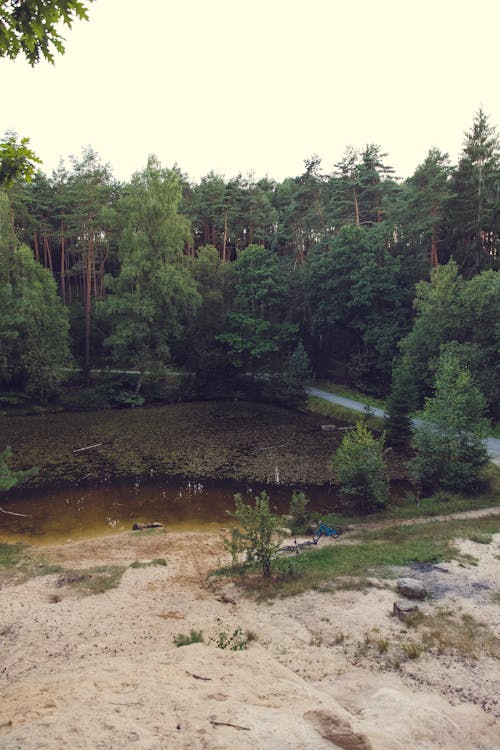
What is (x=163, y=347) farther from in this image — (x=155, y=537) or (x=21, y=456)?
(x=155, y=537)

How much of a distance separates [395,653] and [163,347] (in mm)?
31318

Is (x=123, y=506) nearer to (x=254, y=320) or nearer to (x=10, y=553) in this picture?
(x=10, y=553)

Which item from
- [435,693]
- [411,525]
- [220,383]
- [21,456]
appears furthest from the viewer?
[220,383]

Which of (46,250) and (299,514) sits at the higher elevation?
(46,250)

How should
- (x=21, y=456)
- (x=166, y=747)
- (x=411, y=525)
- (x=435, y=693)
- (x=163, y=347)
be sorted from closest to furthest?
(x=166, y=747) → (x=435, y=693) → (x=411, y=525) → (x=21, y=456) → (x=163, y=347)

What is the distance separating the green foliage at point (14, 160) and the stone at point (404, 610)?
10.00m

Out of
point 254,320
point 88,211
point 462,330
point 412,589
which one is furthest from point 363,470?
point 88,211

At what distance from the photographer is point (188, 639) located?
26.1 ft

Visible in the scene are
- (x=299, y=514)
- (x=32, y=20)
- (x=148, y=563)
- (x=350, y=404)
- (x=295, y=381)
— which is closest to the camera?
(x=32, y=20)

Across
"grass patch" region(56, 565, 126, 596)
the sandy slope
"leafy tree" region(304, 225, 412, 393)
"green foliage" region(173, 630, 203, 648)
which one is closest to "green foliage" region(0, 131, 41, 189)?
the sandy slope

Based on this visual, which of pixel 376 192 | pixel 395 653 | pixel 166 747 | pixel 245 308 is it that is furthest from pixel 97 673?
pixel 376 192

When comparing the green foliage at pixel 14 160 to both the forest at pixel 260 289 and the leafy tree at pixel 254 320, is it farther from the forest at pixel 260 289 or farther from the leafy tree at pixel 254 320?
the leafy tree at pixel 254 320

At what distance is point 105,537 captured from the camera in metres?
15.0

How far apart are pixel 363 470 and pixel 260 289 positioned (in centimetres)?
2671
